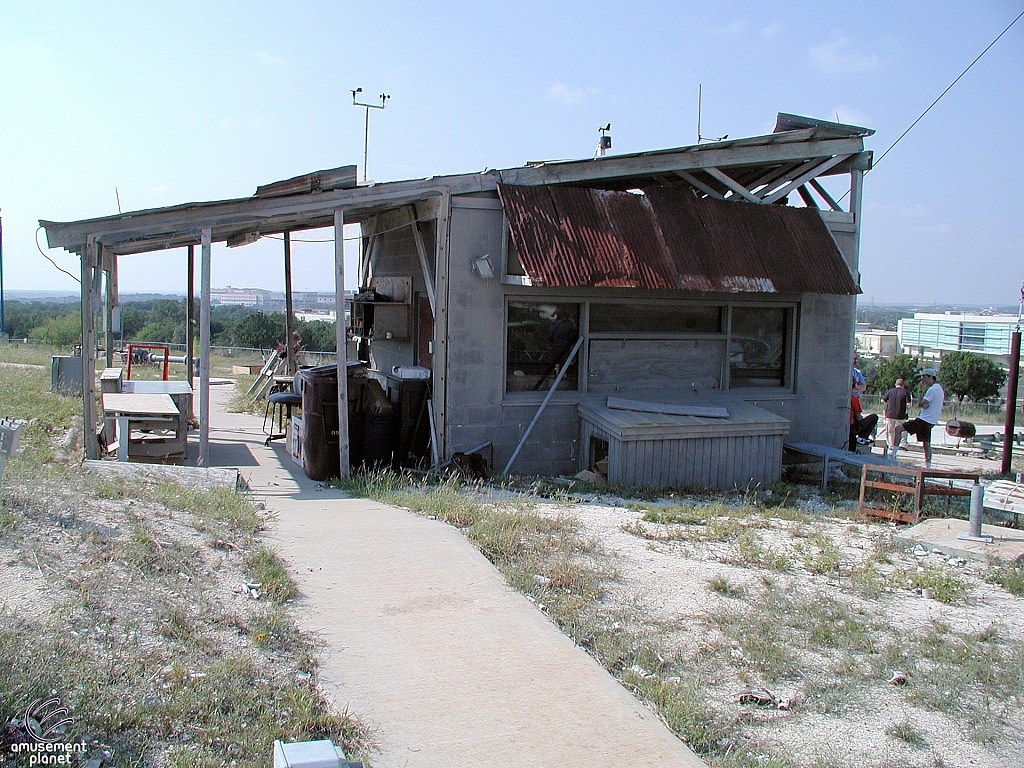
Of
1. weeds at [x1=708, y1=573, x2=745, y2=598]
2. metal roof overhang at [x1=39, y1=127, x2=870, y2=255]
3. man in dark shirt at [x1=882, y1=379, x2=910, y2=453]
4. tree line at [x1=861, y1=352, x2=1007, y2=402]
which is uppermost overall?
metal roof overhang at [x1=39, y1=127, x2=870, y2=255]

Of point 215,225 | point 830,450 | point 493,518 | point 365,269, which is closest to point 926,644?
point 493,518

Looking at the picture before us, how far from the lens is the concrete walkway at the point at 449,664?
12.0ft

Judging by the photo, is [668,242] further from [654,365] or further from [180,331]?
[180,331]

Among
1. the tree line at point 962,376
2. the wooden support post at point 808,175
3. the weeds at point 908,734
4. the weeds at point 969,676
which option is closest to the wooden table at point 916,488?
the weeds at point 969,676

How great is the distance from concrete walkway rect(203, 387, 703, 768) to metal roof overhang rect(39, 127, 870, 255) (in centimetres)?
385

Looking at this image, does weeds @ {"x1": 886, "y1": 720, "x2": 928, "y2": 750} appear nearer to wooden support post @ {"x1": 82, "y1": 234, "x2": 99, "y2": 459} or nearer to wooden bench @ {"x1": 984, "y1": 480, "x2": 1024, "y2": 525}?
wooden bench @ {"x1": 984, "y1": 480, "x2": 1024, "y2": 525}

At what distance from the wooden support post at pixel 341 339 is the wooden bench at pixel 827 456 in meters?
5.90

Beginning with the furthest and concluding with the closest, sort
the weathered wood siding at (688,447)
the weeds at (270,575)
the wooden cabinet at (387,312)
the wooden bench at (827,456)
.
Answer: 1. the wooden cabinet at (387,312)
2. the wooden bench at (827,456)
3. the weathered wood siding at (688,447)
4. the weeds at (270,575)

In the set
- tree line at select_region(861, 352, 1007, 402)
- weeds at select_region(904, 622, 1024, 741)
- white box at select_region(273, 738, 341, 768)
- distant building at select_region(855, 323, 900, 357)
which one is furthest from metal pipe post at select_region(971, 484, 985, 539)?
distant building at select_region(855, 323, 900, 357)

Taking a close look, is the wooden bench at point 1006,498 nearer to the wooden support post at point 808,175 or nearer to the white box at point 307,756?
the wooden support post at point 808,175

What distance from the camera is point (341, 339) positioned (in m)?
9.51

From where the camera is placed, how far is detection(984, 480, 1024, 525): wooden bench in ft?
27.4

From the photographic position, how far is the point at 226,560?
5.60 m

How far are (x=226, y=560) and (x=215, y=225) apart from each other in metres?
4.71
